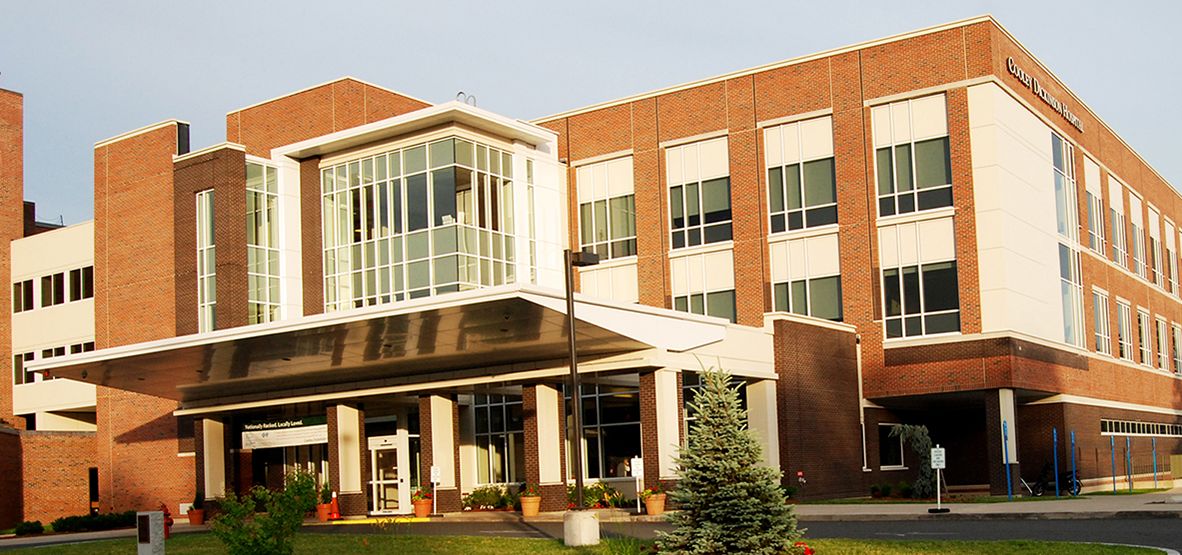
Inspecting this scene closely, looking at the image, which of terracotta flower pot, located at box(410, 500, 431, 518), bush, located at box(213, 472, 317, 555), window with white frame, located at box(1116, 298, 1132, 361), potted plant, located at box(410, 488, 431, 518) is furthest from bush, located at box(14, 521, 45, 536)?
window with white frame, located at box(1116, 298, 1132, 361)

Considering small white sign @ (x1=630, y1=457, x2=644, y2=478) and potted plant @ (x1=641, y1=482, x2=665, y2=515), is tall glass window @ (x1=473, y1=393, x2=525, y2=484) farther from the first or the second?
small white sign @ (x1=630, y1=457, x2=644, y2=478)

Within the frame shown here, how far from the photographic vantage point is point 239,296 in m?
47.5

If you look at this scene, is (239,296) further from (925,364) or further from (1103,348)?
(1103,348)

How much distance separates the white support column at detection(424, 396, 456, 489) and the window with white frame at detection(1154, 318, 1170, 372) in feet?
120

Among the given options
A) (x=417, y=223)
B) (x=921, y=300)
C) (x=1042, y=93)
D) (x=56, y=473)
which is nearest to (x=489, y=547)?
(x=417, y=223)

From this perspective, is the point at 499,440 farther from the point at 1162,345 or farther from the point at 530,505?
→ the point at 1162,345

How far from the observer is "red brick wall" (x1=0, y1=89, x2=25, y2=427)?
59.5m

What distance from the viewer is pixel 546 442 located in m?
38.1

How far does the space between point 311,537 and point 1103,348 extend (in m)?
35.8

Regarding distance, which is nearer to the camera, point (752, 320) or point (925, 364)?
point (925, 364)

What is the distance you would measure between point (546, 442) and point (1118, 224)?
103 feet

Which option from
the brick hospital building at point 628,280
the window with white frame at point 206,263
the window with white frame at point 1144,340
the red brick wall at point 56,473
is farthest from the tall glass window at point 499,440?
the window with white frame at point 1144,340

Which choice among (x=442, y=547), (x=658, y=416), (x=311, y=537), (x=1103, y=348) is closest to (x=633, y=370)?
(x=658, y=416)

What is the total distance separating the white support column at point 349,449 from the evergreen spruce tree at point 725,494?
27417 millimetres
